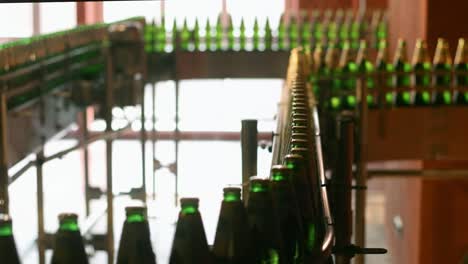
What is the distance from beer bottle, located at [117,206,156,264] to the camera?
0.96 metres

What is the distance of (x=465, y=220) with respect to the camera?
3.72 metres

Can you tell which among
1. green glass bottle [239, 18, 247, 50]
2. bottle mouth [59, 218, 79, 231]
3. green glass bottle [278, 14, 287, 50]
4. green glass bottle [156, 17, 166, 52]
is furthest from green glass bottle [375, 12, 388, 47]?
bottle mouth [59, 218, 79, 231]

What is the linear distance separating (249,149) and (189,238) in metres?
0.55

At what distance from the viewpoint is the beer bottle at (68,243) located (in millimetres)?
927

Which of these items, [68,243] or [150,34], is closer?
[68,243]

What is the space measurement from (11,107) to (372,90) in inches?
47.8

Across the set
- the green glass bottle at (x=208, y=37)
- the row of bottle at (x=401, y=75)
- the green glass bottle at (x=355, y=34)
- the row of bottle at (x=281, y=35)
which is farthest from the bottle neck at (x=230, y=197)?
the green glass bottle at (x=208, y=37)

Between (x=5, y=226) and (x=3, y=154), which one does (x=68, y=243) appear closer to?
(x=5, y=226)

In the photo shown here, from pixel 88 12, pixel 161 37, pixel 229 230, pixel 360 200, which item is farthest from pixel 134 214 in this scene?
pixel 88 12

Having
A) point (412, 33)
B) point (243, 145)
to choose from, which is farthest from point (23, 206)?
point (243, 145)

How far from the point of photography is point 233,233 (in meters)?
0.95

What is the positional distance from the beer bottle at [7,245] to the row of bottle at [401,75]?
5.69 feet

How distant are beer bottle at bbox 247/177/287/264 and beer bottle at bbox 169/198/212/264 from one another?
6cm

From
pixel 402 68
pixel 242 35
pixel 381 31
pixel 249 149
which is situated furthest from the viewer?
pixel 242 35
